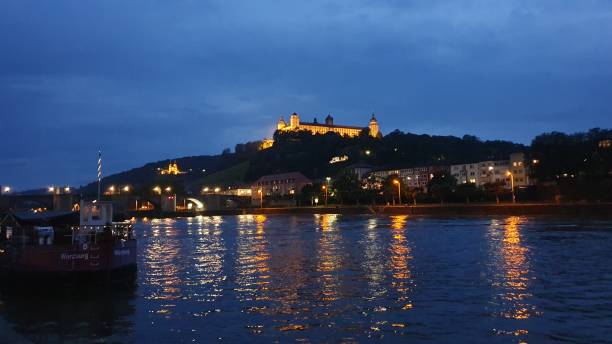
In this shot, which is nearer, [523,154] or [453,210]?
[453,210]

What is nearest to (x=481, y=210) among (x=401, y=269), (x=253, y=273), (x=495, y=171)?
(x=495, y=171)

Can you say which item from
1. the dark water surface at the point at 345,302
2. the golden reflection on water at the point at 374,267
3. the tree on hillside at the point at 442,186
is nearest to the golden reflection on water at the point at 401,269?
the dark water surface at the point at 345,302

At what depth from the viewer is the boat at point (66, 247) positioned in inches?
968

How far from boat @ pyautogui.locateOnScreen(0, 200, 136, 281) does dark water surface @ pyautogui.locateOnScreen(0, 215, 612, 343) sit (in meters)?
1.04

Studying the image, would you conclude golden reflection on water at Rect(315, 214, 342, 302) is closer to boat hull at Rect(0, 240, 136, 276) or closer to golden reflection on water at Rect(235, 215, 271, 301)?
golden reflection on water at Rect(235, 215, 271, 301)

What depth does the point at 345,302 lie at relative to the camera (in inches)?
824

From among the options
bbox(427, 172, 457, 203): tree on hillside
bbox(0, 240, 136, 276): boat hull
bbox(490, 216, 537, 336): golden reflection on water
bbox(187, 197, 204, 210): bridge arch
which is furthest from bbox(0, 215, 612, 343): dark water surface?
bbox(187, 197, 204, 210): bridge arch

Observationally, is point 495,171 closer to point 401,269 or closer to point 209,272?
point 401,269

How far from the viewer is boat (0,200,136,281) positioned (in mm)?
24578

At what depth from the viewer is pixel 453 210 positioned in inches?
4176

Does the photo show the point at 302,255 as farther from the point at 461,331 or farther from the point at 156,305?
the point at 461,331

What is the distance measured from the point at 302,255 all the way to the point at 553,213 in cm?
6241

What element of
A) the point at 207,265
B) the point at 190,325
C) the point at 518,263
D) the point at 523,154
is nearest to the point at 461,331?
the point at 190,325

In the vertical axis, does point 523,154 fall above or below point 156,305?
above
